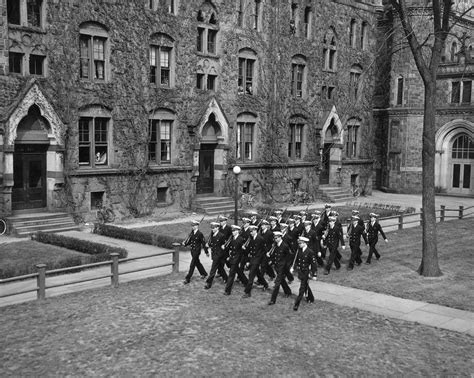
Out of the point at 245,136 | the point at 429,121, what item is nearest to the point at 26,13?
the point at 245,136

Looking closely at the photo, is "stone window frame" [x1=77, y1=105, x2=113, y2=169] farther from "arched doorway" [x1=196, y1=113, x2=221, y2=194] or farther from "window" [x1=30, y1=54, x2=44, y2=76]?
"arched doorway" [x1=196, y1=113, x2=221, y2=194]

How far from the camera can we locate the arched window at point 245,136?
3472cm

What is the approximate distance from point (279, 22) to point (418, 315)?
83.8 ft

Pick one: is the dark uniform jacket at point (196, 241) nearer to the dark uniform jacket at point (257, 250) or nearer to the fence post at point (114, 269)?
the dark uniform jacket at point (257, 250)

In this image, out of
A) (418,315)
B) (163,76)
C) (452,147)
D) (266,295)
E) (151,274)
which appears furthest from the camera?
(452,147)

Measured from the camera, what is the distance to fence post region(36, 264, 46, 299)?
14.2 meters

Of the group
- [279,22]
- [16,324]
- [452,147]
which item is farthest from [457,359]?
[452,147]

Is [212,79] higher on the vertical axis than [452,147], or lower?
higher

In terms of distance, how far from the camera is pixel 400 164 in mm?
45938

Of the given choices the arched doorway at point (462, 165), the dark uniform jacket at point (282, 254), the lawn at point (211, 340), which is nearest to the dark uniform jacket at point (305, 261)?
the dark uniform jacket at point (282, 254)

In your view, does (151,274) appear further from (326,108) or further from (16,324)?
(326,108)

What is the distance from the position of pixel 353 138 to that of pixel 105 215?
22.2m

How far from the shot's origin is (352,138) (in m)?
43.2

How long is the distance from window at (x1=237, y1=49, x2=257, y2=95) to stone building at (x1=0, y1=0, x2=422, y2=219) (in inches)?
2.7
